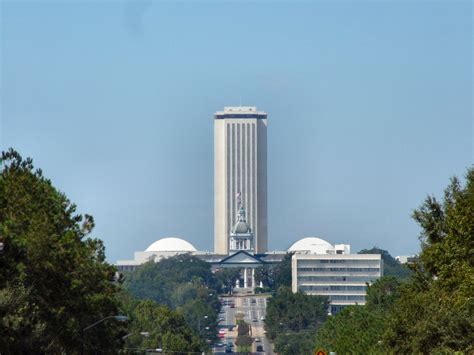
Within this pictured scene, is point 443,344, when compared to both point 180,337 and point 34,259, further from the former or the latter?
point 180,337

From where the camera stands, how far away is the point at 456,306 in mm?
90125

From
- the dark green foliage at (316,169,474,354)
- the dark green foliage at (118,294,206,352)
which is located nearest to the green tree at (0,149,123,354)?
the dark green foliage at (316,169,474,354)

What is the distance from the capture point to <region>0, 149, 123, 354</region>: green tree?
269 feet

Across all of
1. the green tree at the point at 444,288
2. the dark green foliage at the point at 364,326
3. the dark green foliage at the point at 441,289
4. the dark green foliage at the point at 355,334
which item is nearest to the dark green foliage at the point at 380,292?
the dark green foliage at the point at 364,326

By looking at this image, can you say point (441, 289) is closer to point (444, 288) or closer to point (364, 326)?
point (444, 288)

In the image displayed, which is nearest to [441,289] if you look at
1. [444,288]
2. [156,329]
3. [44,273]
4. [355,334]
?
[444,288]

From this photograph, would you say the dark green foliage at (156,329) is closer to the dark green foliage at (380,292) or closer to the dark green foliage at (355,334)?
the dark green foliage at (355,334)

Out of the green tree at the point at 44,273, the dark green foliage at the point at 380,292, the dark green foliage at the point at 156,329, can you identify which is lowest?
the green tree at the point at 44,273

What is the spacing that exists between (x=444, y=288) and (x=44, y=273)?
21270mm

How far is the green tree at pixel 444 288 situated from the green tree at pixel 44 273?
1760 centimetres

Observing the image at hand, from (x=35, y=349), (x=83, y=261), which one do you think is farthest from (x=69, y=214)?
(x=35, y=349)

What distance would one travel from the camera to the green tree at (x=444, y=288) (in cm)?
9019

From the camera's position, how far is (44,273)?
89125 mm

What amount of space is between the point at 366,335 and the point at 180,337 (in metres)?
49.8
